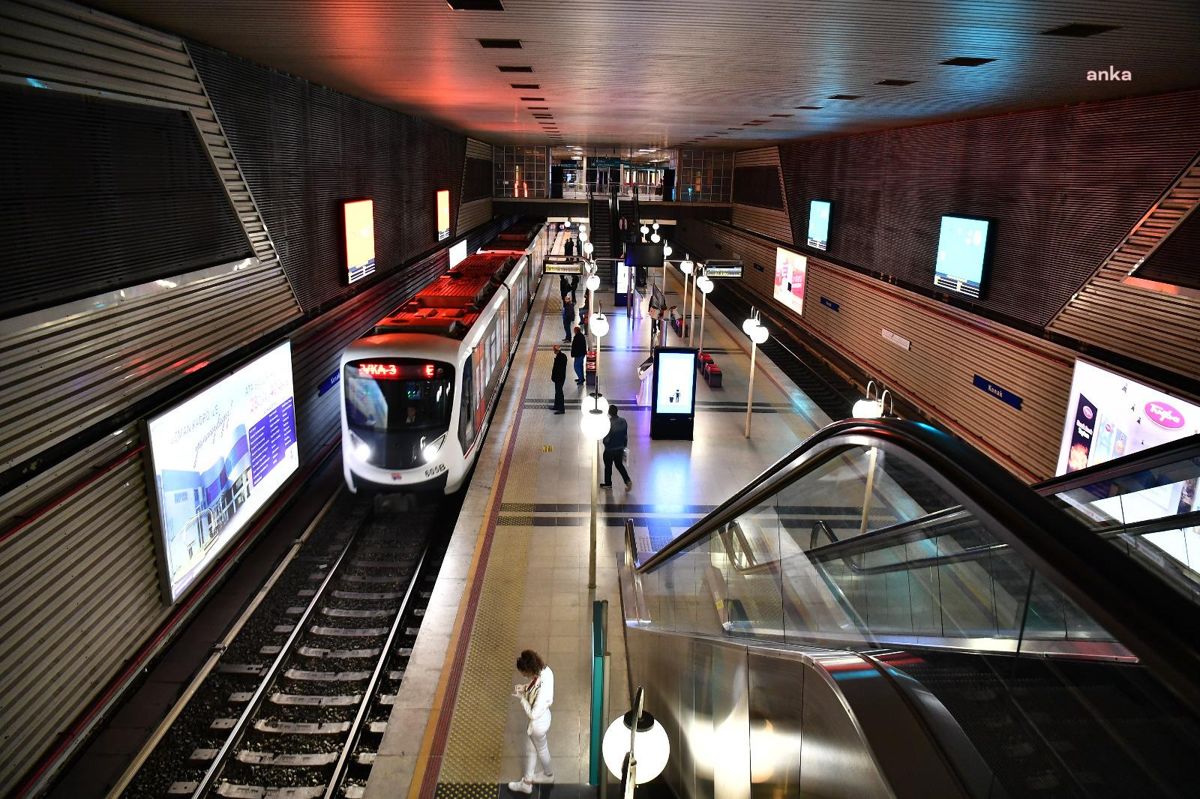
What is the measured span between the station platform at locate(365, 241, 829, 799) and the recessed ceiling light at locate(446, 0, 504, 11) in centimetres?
561

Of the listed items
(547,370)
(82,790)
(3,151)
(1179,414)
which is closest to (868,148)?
(547,370)

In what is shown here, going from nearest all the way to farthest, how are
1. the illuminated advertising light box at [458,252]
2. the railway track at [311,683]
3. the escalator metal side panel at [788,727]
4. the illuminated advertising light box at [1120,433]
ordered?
the escalator metal side panel at [788,727], the illuminated advertising light box at [1120,433], the railway track at [311,683], the illuminated advertising light box at [458,252]

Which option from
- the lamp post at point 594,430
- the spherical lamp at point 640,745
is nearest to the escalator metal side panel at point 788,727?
the spherical lamp at point 640,745

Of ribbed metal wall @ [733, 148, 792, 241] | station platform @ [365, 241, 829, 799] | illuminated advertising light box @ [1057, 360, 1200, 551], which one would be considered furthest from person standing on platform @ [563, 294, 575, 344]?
illuminated advertising light box @ [1057, 360, 1200, 551]

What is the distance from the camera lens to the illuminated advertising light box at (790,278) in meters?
23.0

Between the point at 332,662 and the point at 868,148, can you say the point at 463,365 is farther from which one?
the point at 868,148

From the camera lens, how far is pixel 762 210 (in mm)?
29094

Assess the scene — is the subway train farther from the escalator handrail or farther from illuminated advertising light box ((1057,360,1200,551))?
the escalator handrail

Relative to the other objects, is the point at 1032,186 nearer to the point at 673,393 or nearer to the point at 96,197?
the point at 673,393

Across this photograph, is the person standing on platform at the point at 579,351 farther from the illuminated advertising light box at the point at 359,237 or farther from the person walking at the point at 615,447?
the person walking at the point at 615,447

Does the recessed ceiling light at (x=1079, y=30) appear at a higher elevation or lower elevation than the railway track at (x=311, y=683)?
higher

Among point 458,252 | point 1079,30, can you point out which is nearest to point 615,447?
point 1079,30

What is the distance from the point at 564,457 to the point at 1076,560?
11345mm

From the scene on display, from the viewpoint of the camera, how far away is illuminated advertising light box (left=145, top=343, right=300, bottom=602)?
285 inches
